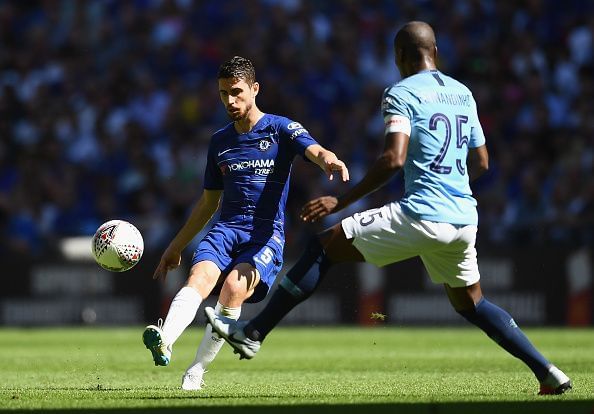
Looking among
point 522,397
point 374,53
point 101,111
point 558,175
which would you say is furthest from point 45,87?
point 522,397

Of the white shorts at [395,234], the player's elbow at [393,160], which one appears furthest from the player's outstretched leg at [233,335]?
the player's elbow at [393,160]

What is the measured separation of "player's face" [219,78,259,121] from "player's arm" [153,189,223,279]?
25.0 inches

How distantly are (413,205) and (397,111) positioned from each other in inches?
21.8

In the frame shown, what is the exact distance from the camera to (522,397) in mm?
7406

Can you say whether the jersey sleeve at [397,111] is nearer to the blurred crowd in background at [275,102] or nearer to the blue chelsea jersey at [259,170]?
the blue chelsea jersey at [259,170]

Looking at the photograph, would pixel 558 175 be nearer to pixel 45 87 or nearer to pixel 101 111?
pixel 101 111

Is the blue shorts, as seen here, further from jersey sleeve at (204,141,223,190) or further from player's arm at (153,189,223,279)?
jersey sleeve at (204,141,223,190)

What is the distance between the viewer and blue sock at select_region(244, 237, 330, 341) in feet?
23.1

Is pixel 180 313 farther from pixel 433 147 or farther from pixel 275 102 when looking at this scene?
pixel 275 102

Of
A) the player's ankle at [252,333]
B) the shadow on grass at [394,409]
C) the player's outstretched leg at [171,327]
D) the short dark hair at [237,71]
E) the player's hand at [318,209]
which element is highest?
the short dark hair at [237,71]

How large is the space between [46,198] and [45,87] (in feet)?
9.08

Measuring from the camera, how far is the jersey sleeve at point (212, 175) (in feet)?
27.7

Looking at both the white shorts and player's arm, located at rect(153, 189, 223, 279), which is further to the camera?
player's arm, located at rect(153, 189, 223, 279)

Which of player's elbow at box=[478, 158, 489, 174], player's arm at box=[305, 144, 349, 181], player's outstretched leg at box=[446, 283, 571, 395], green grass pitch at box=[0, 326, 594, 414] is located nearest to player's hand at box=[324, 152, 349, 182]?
player's arm at box=[305, 144, 349, 181]
